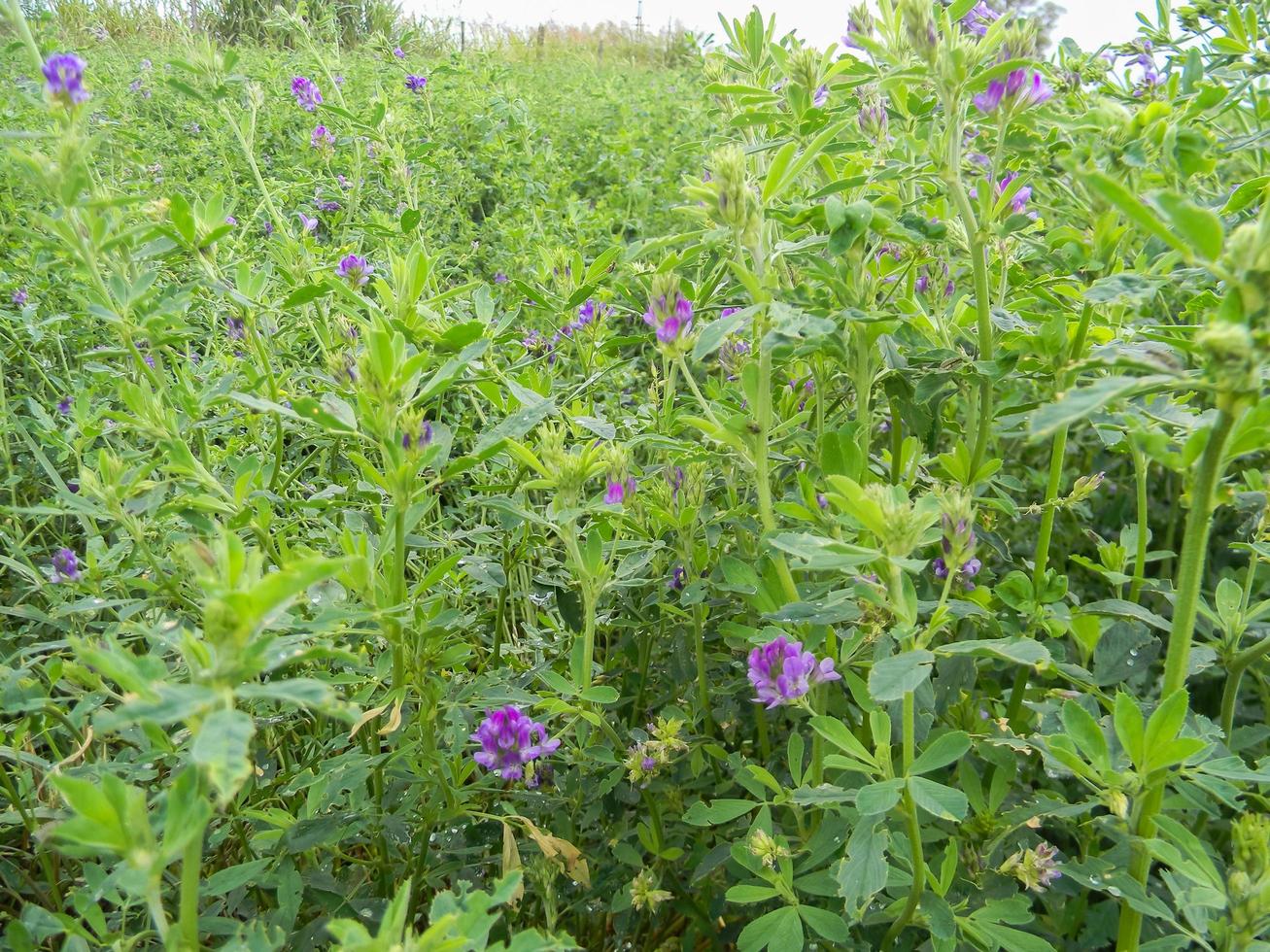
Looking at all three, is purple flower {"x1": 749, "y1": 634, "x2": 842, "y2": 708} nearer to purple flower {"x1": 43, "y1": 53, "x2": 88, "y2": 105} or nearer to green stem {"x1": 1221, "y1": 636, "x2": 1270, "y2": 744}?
green stem {"x1": 1221, "y1": 636, "x2": 1270, "y2": 744}

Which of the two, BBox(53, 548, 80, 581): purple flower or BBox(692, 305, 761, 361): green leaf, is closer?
BBox(692, 305, 761, 361): green leaf

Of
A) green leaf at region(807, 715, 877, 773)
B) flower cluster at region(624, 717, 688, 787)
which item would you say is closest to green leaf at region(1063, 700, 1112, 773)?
green leaf at region(807, 715, 877, 773)

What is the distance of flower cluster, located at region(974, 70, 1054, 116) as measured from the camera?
4.37ft

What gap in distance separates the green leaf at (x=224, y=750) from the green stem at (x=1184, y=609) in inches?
33.8

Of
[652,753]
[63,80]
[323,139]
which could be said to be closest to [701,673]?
[652,753]

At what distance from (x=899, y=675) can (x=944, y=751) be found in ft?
0.72

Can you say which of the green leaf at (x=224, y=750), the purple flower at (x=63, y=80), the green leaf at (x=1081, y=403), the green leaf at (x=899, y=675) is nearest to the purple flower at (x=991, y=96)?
the green leaf at (x=1081, y=403)

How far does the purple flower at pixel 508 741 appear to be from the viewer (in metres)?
1.47

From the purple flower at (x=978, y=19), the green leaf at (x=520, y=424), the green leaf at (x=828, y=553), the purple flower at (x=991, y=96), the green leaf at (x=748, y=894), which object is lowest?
the green leaf at (x=748, y=894)

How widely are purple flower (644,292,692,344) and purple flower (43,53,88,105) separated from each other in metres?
1.02

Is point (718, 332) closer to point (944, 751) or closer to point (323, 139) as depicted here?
point (944, 751)

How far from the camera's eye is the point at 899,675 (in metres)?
1.01

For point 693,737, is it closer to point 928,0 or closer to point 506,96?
point 928,0

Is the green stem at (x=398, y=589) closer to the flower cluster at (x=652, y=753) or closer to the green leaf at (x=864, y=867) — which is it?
the flower cluster at (x=652, y=753)
